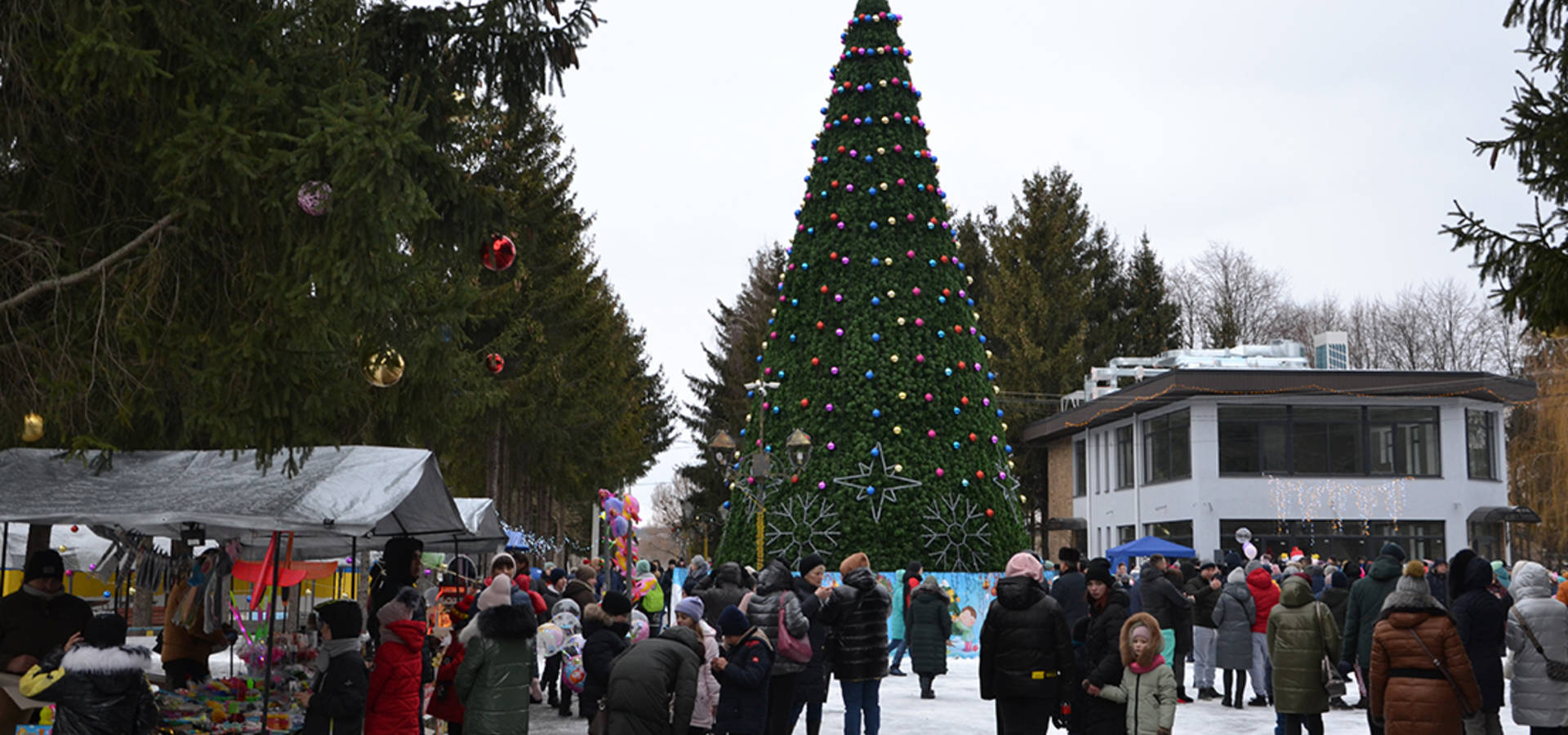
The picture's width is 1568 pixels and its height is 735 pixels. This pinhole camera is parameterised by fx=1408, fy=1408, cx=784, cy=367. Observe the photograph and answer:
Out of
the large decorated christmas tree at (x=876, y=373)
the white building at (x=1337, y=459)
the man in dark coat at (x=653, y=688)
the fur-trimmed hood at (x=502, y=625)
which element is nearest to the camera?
the man in dark coat at (x=653, y=688)

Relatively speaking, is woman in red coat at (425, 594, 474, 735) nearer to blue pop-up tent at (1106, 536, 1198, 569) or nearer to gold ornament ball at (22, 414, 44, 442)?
gold ornament ball at (22, 414, 44, 442)

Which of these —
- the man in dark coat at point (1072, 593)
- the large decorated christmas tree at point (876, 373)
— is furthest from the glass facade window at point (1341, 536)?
the man in dark coat at point (1072, 593)

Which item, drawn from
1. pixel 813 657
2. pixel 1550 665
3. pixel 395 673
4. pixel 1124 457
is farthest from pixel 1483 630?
pixel 1124 457

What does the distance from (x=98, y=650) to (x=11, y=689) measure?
2345 mm

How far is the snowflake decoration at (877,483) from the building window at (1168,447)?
52.0ft

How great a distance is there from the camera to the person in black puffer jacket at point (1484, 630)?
10.8 meters

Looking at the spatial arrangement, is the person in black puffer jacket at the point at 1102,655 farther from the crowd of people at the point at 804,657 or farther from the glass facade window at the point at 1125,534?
the glass facade window at the point at 1125,534

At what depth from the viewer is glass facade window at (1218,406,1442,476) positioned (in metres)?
37.6

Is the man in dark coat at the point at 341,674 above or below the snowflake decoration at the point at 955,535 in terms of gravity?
below

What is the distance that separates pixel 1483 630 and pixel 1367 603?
7.17 feet

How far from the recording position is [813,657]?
1231cm

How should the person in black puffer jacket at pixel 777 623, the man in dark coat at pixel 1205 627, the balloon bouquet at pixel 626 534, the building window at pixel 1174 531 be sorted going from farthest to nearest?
the building window at pixel 1174 531 < the man in dark coat at pixel 1205 627 < the balloon bouquet at pixel 626 534 < the person in black puffer jacket at pixel 777 623

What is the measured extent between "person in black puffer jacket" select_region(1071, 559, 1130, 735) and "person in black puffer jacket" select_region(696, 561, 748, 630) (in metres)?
3.44

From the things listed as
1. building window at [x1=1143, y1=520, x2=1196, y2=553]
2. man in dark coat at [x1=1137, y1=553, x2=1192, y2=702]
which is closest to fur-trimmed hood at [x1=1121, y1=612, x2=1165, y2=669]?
man in dark coat at [x1=1137, y1=553, x2=1192, y2=702]
